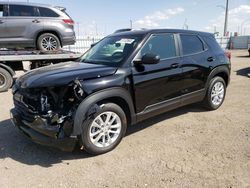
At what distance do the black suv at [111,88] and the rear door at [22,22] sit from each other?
4402 millimetres

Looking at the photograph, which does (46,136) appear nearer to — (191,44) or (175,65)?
(175,65)

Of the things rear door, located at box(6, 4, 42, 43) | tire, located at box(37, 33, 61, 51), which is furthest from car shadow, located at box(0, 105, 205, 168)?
tire, located at box(37, 33, 61, 51)

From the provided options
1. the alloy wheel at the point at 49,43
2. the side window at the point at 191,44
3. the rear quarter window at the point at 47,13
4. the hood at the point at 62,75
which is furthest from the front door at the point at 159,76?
the alloy wheel at the point at 49,43

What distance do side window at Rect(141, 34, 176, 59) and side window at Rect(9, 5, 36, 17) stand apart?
18.6ft

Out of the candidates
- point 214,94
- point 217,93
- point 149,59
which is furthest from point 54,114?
point 217,93

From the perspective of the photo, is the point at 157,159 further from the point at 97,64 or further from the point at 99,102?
the point at 97,64

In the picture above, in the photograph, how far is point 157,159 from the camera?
3662mm

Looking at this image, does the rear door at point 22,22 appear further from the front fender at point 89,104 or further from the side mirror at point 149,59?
the front fender at point 89,104

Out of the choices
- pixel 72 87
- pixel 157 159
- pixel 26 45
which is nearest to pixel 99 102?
pixel 72 87

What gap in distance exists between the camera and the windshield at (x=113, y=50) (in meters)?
4.20

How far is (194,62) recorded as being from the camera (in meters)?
5.04

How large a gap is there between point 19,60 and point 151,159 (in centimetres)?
620

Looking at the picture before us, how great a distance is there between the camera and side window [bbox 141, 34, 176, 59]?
438cm

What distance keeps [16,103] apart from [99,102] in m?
1.37
